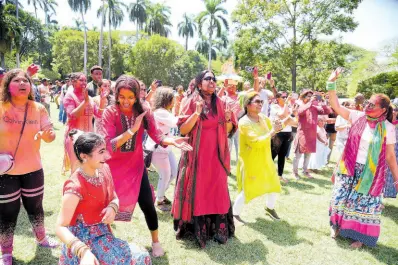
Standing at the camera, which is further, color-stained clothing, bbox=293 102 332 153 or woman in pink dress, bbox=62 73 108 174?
color-stained clothing, bbox=293 102 332 153

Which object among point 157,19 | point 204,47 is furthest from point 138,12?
point 204,47

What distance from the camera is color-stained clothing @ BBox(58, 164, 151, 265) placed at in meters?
2.12

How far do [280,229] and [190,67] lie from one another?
37.8m

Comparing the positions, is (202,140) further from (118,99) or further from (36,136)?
(36,136)

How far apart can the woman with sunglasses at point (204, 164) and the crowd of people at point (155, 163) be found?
0.04ft

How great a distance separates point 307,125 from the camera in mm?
6871

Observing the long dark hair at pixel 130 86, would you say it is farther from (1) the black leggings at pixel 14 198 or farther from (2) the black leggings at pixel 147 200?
(1) the black leggings at pixel 14 198

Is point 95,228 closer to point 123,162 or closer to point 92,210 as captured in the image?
point 92,210

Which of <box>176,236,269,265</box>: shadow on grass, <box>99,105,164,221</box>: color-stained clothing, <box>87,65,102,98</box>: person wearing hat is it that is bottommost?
<box>176,236,269,265</box>: shadow on grass

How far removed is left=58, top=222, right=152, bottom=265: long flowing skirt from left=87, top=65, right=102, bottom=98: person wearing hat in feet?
11.2

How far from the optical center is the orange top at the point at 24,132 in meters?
2.88

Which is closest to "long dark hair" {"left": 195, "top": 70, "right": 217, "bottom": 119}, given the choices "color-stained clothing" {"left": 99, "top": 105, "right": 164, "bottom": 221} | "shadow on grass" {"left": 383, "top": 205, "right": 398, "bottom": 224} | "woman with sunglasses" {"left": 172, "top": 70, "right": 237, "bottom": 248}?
"woman with sunglasses" {"left": 172, "top": 70, "right": 237, "bottom": 248}

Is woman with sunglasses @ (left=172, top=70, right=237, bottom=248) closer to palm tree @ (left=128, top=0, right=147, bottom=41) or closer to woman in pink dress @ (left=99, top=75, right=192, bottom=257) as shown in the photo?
woman in pink dress @ (left=99, top=75, right=192, bottom=257)

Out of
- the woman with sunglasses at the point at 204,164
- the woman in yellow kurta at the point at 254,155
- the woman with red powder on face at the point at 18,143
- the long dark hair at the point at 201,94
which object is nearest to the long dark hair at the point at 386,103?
the woman in yellow kurta at the point at 254,155
